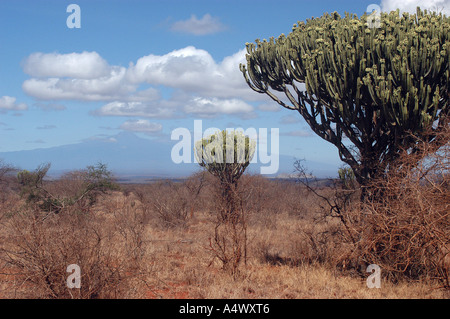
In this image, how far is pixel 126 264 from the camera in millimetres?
6262

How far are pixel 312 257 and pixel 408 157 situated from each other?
2962 millimetres

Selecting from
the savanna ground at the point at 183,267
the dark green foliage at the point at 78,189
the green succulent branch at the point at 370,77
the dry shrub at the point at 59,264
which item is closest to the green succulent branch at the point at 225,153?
the dark green foliage at the point at 78,189

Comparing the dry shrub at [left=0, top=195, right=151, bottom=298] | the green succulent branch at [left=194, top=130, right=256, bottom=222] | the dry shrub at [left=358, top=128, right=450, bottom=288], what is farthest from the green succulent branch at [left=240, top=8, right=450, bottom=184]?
the green succulent branch at [left=194, top=130, right=256, bottom=222]

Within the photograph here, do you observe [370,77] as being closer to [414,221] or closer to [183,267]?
[414,221]

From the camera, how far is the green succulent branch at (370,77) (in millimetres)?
6918

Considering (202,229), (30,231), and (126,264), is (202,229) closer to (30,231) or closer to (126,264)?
(126,264)

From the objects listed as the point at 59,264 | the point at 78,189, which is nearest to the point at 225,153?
the point at 78,189

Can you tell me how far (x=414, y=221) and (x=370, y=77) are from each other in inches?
97.0

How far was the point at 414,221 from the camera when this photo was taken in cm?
621

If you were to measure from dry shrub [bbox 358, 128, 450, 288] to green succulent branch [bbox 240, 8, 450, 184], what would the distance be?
0.54 meters

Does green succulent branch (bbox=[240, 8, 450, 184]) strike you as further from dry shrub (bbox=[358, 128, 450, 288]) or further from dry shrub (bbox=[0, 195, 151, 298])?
dry shrub (bbox=[0, 195, 151, 298])

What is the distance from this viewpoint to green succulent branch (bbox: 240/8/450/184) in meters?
6.92

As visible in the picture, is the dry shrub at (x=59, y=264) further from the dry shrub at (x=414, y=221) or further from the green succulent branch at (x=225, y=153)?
the green succulent branch at (x=225, y=153)
